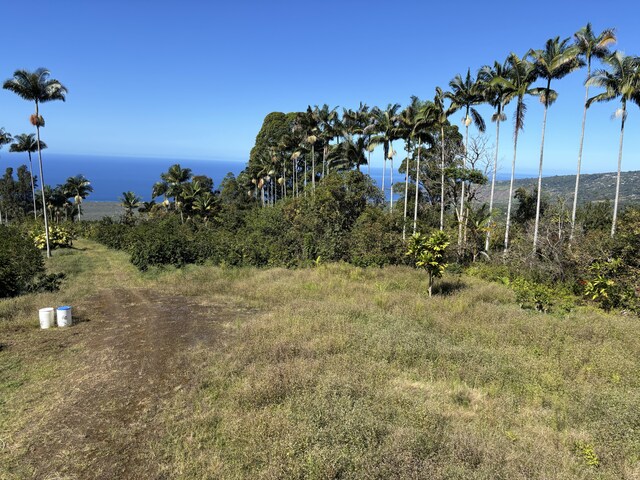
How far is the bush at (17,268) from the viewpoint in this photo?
709 inches

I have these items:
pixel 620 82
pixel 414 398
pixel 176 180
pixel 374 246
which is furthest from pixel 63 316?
pixel 176 180

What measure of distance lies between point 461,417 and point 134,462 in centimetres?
605

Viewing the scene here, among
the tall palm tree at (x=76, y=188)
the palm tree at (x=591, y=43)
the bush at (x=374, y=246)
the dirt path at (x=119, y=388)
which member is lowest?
the dirt path at (x=119, y=388)

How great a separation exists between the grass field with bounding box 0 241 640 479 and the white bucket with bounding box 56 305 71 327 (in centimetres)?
53

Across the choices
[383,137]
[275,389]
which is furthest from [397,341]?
[383,137]

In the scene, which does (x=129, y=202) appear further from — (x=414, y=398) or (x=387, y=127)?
(x=414, y=398)

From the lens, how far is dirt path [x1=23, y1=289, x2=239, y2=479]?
20.2 ft

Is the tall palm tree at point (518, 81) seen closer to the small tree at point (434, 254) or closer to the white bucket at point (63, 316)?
the small tree at point (434, 254)

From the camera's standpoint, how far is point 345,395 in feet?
25.0

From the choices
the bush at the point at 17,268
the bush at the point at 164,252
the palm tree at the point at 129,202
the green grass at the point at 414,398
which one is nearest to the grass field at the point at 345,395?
the green grass at the point at 414,398

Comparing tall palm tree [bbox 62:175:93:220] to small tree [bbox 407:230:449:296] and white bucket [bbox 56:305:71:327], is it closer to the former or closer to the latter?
white bucket [bbox 56:305:71:327]

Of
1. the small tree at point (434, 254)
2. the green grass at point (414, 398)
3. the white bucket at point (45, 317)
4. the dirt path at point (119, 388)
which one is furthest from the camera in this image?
the small tree at point (434, 254)

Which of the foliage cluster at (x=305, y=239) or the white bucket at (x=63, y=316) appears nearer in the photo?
the white bucket at (x=63, y=316)

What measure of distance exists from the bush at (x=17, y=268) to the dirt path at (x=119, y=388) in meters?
6.07
